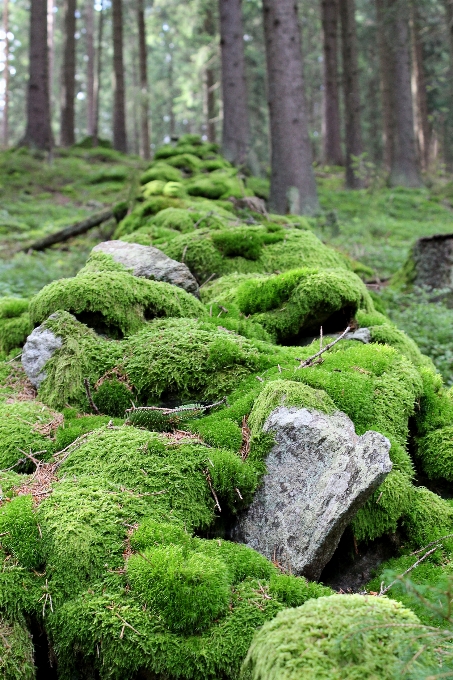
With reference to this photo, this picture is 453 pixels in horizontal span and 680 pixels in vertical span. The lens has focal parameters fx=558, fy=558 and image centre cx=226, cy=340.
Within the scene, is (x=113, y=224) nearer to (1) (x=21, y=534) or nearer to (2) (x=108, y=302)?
(2) (x=108, y=302)

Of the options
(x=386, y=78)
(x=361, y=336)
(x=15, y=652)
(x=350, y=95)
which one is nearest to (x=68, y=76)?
(x=350, y=95)

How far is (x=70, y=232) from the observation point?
396 inches

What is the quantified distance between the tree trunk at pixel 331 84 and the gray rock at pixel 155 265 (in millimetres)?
17444

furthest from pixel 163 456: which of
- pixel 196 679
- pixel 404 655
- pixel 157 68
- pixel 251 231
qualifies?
pixel 157 68

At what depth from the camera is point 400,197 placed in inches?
628

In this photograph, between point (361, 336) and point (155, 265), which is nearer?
point (361, 336)

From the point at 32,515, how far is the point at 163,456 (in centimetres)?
72

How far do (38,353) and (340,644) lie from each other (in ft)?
9.70

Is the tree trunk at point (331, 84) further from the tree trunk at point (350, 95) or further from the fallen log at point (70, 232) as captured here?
the fallen log at point (70, 232)

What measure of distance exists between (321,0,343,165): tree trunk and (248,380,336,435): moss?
19.5m

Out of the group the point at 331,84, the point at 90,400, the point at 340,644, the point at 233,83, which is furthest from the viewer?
the point at 331,84

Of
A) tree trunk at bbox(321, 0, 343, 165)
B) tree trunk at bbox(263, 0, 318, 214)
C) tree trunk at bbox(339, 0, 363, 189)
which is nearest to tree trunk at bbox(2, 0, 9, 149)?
tree trunk at bbox(321, 0, 343, 165)

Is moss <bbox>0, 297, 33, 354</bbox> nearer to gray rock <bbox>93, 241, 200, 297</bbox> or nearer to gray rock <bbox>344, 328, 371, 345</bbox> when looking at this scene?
gray rock <bbox>93, 241, 200, 297</bbox>

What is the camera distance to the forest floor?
6.98m
